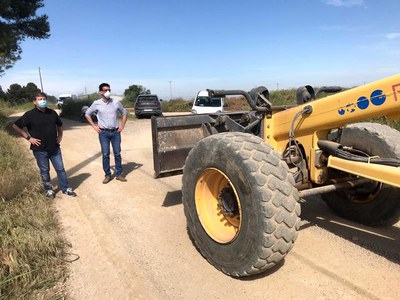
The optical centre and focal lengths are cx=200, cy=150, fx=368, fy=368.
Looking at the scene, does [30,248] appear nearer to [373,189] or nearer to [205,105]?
[373,189]

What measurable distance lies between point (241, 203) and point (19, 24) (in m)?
17.6

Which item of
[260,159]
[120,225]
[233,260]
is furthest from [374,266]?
[120,225]

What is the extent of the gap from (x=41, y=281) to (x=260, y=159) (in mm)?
2231

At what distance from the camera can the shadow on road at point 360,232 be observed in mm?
3844

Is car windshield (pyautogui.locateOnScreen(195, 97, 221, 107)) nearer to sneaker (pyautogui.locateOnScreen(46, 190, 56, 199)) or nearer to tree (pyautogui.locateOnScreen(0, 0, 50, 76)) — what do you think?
tree (pyautogui.locateOnScreen(0, 0, 50, 76))

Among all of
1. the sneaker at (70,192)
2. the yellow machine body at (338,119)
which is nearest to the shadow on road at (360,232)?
the yellow machine body at (338,119)

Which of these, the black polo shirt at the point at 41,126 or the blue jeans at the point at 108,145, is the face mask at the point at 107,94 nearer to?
the blue jeans at the point at 108,145

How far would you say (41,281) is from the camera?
10.8 feet

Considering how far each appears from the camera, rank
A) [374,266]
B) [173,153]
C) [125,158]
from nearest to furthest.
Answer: [374,266] → [173,153] → [125,158]

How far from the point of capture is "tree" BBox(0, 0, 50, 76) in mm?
15258

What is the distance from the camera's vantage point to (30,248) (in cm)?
367

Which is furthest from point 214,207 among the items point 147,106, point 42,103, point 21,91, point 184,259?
point 21,91

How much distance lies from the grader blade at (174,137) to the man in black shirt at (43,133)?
2234 millimetres

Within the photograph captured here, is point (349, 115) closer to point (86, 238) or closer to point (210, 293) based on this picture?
point (210, 293)
